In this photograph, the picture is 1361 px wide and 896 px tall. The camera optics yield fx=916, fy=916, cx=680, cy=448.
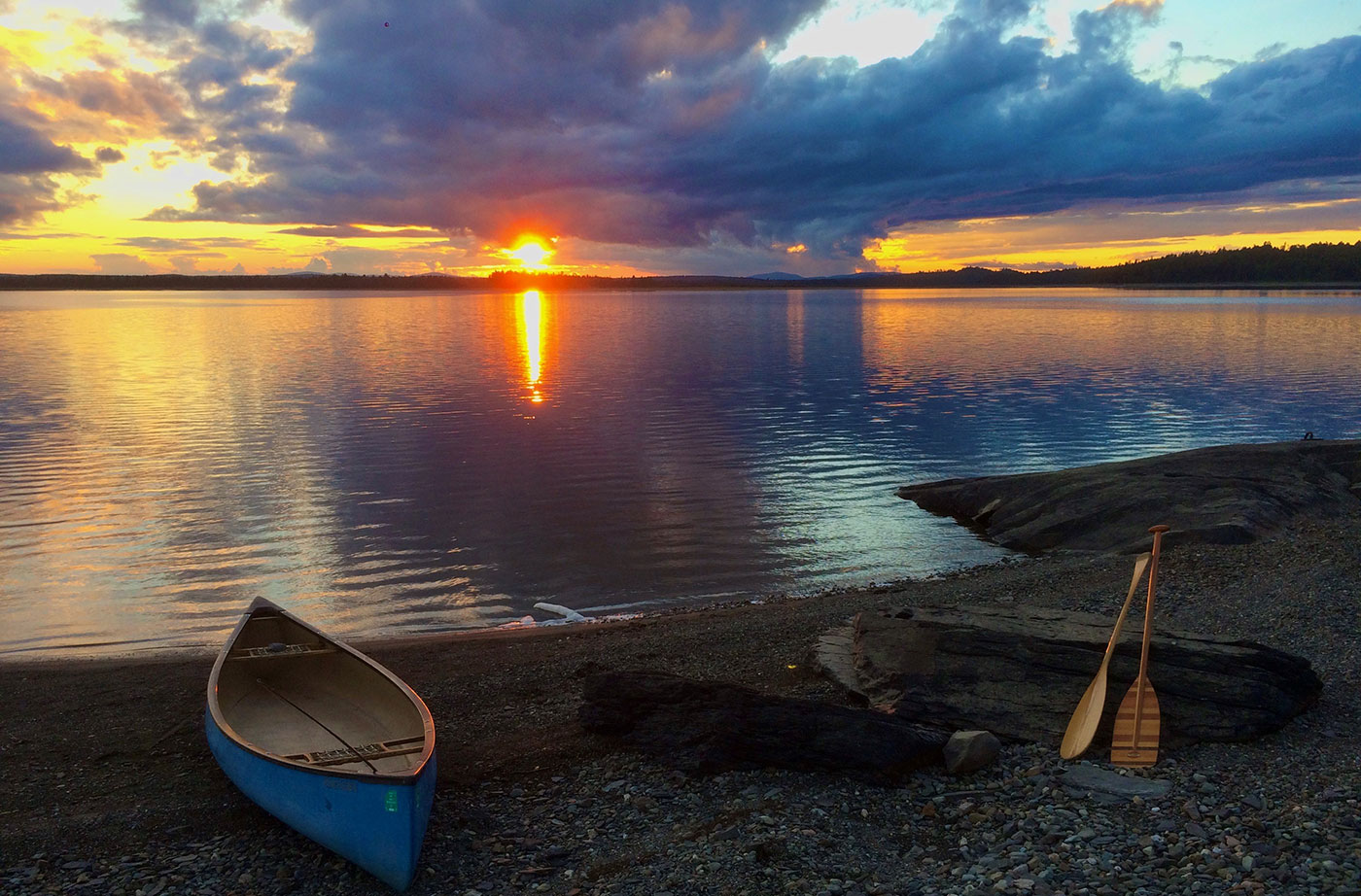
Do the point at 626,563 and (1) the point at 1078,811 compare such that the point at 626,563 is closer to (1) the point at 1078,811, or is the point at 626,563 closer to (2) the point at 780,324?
(1) the point at 1078,811

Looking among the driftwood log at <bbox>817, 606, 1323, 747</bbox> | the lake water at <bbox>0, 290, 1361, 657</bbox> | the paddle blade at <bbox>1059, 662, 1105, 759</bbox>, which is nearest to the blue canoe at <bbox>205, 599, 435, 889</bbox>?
the lake water at <bbox>0, 290, 1361, 657</bbox>

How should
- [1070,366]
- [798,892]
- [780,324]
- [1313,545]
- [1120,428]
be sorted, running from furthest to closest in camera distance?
[780,324], [1070,366], [1120,428], [1313,545], [798,892]

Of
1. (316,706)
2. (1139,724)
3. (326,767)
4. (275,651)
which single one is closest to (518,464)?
(275,651)

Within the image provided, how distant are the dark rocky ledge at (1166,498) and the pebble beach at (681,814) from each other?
6453 millimetres

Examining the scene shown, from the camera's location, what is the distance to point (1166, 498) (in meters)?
19.6

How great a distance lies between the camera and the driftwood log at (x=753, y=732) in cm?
871

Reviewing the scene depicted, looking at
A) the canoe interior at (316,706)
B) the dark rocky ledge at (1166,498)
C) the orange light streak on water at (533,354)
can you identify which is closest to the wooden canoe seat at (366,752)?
the canoe interior at (316,706)

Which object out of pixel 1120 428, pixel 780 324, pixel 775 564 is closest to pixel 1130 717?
pixel 775 564

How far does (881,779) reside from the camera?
8.56 meters

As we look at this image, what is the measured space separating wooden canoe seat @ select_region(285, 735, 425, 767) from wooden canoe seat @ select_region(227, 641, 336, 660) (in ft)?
6.60

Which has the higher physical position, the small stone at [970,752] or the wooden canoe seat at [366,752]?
the wooden canoe seat at [366,752]

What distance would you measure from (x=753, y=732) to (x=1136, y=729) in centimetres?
359

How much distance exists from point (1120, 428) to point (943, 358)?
31151mm

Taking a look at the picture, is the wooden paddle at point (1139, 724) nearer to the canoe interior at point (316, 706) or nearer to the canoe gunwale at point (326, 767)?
the canoe gunwale at point (326, 767)
